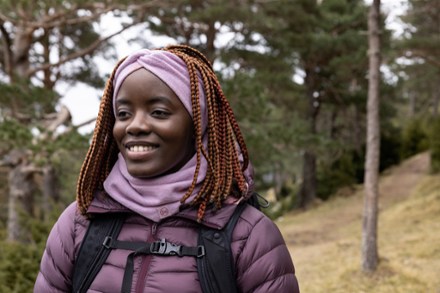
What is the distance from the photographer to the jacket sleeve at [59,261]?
1.55 meters

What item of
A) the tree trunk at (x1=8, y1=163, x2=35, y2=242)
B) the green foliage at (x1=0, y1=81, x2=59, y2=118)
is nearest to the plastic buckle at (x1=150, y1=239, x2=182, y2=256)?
the green foliage at (x1=0, y1=81, x2=59, y2=118)

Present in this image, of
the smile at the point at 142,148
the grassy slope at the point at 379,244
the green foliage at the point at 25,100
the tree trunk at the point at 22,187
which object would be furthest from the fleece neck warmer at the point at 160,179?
the tree trunk at the point at 22,187

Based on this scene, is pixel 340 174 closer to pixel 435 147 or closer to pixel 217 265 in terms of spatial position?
pixel 435 147

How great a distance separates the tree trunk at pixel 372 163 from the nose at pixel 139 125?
593 cm

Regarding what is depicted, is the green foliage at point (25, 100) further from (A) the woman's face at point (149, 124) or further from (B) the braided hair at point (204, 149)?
(A) the woman's face at point (149, 124)

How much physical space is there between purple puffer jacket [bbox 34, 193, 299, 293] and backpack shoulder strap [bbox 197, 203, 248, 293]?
3 centimetres

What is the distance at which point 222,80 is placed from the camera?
7.63 metres

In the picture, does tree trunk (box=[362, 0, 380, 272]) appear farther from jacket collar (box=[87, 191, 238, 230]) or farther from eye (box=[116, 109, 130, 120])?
eye (box=[116, 109, 130, 120])

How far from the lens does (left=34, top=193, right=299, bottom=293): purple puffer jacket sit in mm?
1404

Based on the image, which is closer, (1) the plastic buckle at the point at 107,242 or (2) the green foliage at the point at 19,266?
(1) the plastic buckle at the point at 107,242

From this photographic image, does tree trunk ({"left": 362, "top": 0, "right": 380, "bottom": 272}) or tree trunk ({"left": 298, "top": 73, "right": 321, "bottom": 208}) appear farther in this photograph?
tree trunk ({"left": 298, "top": 73, "right": 321, "bottom": 208})

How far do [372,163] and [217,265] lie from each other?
596 centimetres

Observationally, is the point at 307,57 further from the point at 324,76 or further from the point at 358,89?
the point at 358,89

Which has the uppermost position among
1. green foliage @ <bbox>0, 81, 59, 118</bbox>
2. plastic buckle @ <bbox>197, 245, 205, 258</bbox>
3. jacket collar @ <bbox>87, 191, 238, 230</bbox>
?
green foliage @ <bbox>0, 81, 59, 118</bbox>
